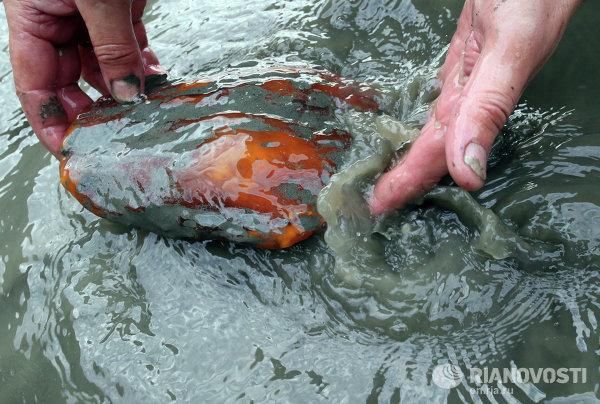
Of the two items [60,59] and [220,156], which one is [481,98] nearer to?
[220,156]

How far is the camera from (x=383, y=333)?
2.05 metres

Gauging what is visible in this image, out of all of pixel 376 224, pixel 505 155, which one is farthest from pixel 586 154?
pixel 376 224

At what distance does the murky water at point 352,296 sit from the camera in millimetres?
1952

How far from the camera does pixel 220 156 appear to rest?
2.31m

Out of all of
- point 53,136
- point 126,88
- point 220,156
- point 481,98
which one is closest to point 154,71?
point 126,88

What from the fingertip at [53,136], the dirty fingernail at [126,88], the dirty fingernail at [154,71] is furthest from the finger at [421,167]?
the fingertip at [53,136]

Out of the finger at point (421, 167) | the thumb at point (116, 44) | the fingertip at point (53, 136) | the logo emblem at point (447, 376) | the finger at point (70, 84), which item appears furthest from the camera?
the finger at point (70, 84)

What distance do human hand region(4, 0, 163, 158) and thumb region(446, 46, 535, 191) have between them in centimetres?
155

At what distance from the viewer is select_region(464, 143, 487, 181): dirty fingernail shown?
169cm

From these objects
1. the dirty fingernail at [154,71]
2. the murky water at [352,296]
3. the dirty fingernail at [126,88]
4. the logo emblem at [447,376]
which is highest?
the dirty fingernail at [126,88]

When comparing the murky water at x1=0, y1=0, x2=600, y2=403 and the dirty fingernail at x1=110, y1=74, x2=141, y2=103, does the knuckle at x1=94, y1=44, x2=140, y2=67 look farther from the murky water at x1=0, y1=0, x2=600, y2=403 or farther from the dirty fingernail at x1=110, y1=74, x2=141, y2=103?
the murky water at x1=0, y1=0, x2=600, y2=403

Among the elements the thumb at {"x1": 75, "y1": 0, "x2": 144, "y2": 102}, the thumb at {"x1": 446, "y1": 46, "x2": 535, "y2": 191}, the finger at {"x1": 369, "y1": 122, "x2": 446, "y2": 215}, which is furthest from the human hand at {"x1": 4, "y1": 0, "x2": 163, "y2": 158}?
the thumb at {"x1": 446, "y1": 46, "x2": 535, "y2": 191}

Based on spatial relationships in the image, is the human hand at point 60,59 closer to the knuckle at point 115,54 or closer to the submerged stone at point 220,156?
the knuckle at point 115,54

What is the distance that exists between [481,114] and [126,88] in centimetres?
167
